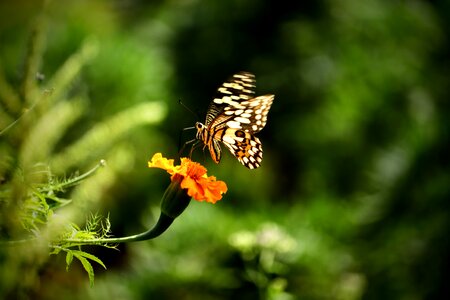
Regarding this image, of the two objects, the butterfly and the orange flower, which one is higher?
the butterfly

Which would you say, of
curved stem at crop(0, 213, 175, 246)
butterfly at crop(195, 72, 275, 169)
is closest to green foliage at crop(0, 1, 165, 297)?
curved stem at crop(0, 213, 175, 246)

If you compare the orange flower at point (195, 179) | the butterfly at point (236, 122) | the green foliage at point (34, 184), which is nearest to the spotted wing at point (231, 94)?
the butterfly at point (236, 122)

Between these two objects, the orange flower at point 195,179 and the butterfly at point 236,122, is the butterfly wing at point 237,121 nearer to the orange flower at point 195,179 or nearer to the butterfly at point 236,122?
the butterfly at point 236,122

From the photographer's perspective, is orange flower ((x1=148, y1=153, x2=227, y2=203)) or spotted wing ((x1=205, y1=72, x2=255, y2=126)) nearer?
orange flower ((x1=148, y1=153, x2=227, y2=203))

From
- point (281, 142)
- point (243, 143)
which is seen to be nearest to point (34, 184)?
point (243, 143)

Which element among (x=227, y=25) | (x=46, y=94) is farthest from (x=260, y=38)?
(x=46, y=94)

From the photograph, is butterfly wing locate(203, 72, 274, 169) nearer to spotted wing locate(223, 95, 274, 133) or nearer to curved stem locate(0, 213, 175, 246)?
spotted wing locate(223, 95, 274, 133)

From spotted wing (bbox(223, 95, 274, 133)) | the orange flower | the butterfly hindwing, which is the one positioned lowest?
the orange flower

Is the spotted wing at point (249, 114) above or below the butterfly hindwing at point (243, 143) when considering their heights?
above
